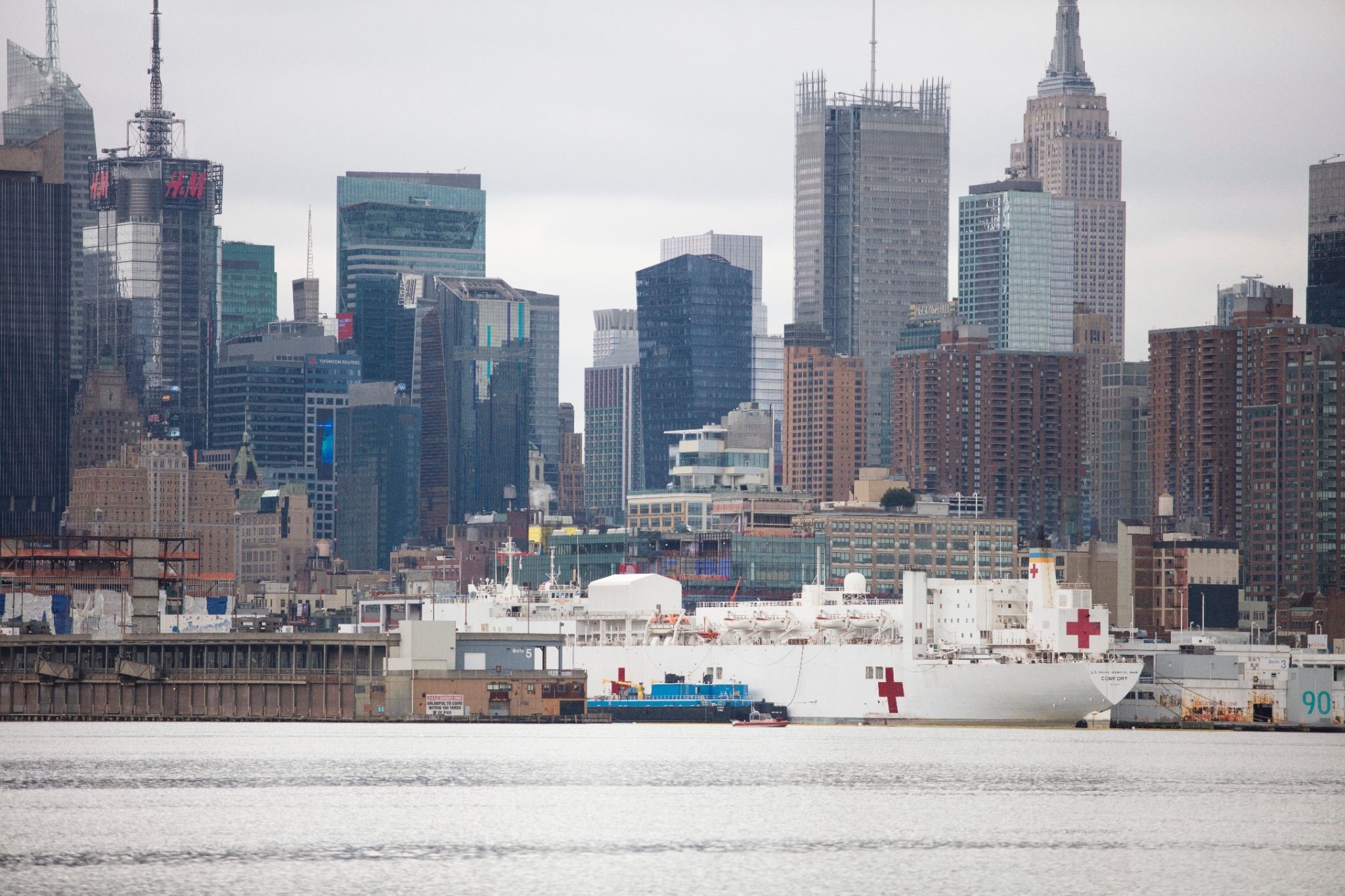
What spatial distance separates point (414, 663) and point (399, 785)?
158 feet

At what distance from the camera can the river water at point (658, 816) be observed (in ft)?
222

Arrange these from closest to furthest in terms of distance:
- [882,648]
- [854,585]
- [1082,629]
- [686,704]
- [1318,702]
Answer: [1082,629] < [882,648] < [686,704] < [1318,702] < [854,585]

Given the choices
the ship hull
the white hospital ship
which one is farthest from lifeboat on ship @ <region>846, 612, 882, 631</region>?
the ship hull

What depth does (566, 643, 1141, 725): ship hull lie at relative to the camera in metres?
134

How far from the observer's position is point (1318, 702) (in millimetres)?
156625

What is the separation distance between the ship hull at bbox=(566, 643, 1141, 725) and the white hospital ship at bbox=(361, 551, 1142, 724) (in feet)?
0.25

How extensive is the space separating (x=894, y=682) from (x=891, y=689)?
18.9 inches

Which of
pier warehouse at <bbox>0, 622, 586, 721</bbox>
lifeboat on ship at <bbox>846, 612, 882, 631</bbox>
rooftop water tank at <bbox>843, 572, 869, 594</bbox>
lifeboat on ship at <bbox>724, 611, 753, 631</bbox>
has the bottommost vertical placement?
pier warehouse at <bbox>0, 622, 586, 721</bbox>

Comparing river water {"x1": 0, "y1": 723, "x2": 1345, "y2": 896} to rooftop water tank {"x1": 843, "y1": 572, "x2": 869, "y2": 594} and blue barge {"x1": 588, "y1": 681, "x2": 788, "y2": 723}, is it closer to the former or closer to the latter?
blue barge {"x1": 588, "y1": 681, "x2": 788, "y2": 723}

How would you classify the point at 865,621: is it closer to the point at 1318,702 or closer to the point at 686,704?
the point at 686,704

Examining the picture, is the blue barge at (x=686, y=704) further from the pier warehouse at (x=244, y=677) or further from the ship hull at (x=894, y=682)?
the pier warehouse at (x=244, y=677)

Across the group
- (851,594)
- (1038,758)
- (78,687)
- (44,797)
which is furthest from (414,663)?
(44,797)

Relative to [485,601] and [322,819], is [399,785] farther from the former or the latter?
[485,601]

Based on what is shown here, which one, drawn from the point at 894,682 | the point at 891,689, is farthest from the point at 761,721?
the point at 894,682
